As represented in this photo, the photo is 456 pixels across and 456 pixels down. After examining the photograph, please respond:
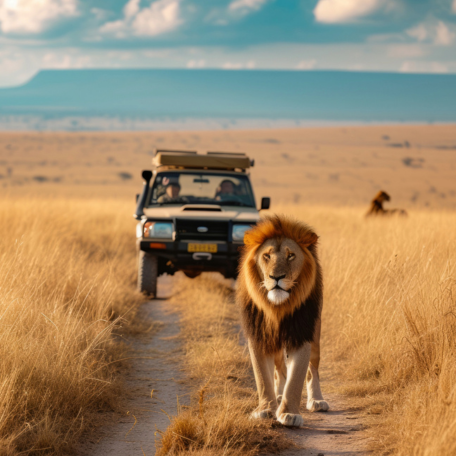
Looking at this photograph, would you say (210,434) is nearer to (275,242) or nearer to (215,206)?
(275,242)

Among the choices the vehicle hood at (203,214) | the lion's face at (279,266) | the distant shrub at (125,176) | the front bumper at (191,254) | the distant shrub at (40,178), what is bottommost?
the distant shrub at (40,178)

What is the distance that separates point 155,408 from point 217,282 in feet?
18.9

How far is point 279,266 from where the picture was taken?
373 cm

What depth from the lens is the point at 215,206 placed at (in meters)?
9.03

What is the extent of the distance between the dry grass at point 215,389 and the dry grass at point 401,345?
2.65 ft

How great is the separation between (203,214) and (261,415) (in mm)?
4846

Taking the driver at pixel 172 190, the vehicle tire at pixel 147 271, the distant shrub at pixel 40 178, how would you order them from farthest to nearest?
the distant shrub at pixel 40 178 → the driver at pixel 172 190 → the vehicle tire at pixel 147 271

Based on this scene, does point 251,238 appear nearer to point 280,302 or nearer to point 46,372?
point 280,302

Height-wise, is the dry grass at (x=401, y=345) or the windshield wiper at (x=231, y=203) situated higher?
the windshield wiper at (x=231, y=203)

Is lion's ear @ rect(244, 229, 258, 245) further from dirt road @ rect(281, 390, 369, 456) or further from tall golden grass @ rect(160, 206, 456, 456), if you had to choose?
dirt road @ rect(281, 390, 369, 456)

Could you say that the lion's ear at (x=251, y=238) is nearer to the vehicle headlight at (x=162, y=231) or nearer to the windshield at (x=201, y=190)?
the vehicle headlight at (x=162, y=231)

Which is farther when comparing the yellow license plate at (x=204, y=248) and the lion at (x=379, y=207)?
the lion at (x=379, y=207)

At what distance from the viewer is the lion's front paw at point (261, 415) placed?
13.0 feet

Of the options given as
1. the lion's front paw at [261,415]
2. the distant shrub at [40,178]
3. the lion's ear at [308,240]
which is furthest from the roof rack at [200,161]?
the distant shrub at [40,178]
